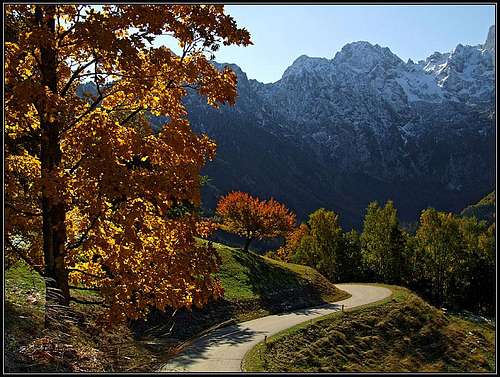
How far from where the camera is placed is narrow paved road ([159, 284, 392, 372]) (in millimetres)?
20572

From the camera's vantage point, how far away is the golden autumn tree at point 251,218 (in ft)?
195

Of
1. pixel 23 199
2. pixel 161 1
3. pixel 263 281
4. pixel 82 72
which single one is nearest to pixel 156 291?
pixel 23 199

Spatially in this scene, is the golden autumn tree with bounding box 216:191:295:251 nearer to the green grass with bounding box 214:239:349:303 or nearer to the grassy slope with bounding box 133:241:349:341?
the grassy slope with bounding box 133:241:349:341

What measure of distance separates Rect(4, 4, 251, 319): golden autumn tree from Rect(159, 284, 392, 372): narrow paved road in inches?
171

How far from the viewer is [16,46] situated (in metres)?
8.27

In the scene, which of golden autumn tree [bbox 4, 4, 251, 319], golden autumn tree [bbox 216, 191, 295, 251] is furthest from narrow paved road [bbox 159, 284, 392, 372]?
golden autumn tree [bbox 216, 191, 295, 251]

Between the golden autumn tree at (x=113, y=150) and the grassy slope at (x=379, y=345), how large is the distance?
14028 millimetres

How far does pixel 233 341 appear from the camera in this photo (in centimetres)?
2700

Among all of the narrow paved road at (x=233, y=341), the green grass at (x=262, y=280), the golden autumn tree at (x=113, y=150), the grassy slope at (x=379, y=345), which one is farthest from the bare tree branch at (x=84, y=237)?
the green grass at (x=262, y=280)

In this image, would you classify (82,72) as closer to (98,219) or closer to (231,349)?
(98,219)

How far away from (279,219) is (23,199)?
2072 inches

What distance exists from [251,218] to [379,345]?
96.3 ft

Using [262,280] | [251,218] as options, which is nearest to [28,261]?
[262,280]

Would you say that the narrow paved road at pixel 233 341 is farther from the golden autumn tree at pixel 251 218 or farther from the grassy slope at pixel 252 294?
the golden autumn tree at pixel 251 218
